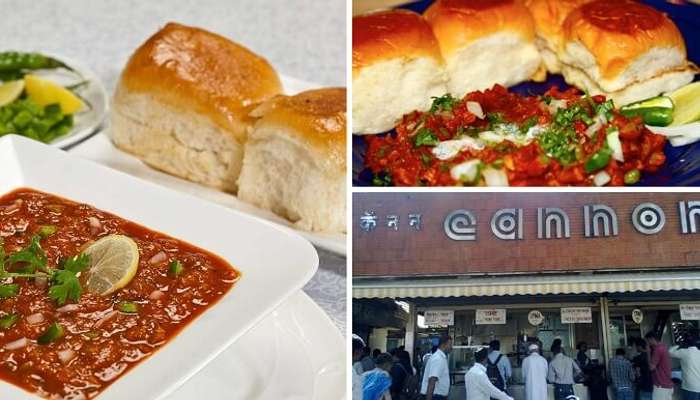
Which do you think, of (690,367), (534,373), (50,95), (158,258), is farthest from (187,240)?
A: (50,95)

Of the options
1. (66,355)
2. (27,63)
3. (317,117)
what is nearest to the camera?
(66,355)

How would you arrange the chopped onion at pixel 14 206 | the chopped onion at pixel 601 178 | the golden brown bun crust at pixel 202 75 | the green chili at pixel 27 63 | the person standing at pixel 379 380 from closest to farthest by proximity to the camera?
the chopped onion at pixel 601 178
the person standing at pixel 379 380
the chopped onion at pixel 14 206
the golden brown bun crust at pixel 202 75
the green chili at pixel 27 63

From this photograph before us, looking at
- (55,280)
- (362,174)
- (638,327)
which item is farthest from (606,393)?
(55,280)

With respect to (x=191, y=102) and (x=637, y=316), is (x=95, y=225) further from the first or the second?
(x=637, y=316)

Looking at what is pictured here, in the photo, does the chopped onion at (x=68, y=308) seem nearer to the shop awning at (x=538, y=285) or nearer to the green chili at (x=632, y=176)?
the shop awning at (x=538, y=285)

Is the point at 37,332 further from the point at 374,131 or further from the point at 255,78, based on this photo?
the point at 255,78

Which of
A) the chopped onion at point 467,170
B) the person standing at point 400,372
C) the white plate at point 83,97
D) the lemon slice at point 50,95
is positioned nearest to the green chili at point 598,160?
the chopped onion at point 467,170
